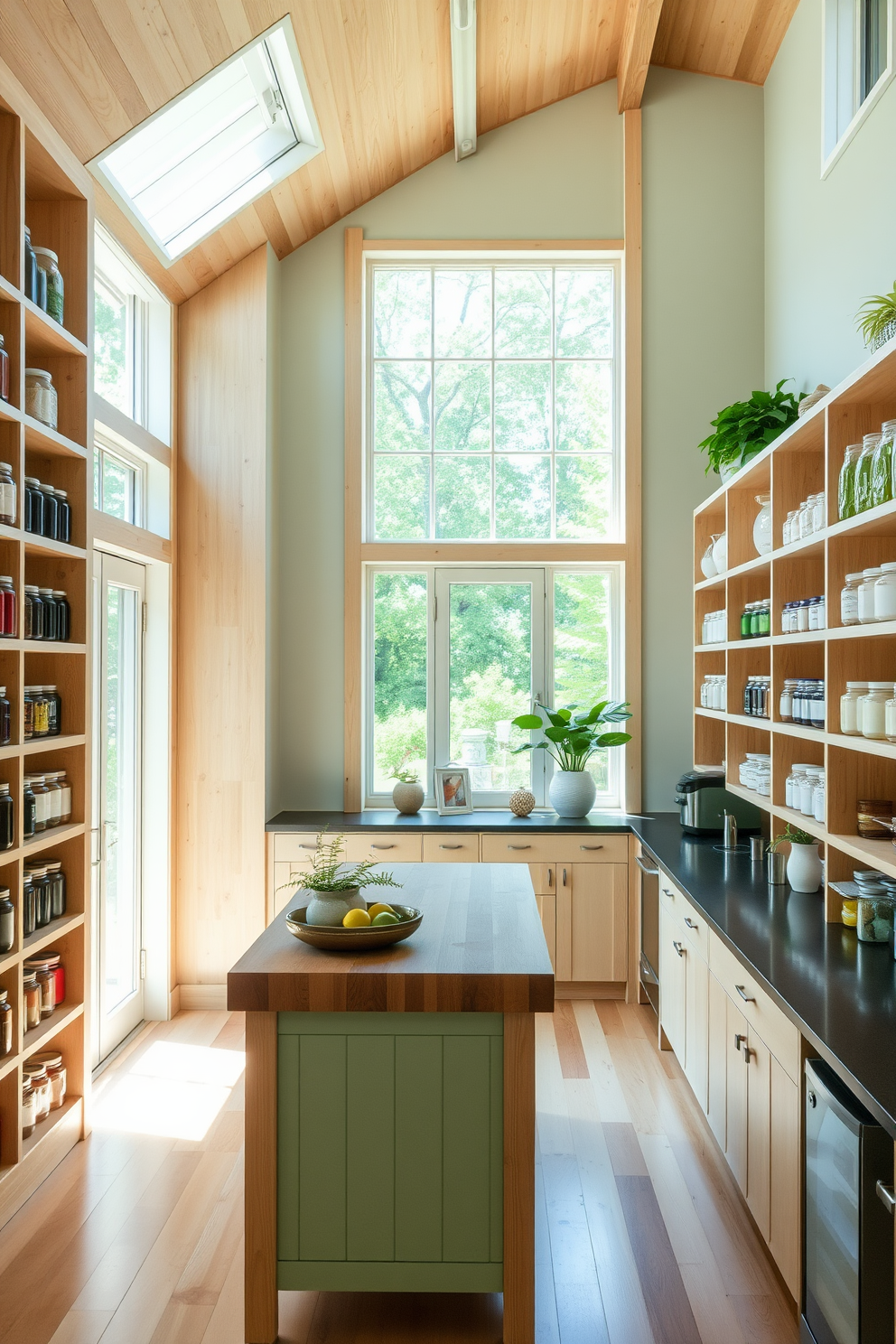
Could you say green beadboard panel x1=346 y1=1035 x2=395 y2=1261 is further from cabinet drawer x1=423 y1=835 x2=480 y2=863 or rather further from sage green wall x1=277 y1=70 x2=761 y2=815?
sage green wall x1=277 y1=70 x2=761 y2=815

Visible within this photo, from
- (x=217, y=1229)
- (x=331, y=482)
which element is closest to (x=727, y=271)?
(x=331, y=482)

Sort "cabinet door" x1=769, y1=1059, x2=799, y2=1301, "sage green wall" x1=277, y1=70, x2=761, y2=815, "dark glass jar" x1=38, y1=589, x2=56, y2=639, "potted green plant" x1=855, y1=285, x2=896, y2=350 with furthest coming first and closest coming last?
"sage green wall" x1=277, y1=70, x2=761, y2=815
"dark glass jar" x1=38, y1=589, x2=56, y2=639
"potted green plant" x1=855, y1=285, x2=896, y2=350
"cabinet door" x1=769, y1=1059, x2=799, y2=1301

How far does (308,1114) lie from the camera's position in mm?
2268

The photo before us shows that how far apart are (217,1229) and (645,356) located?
4.38 meters

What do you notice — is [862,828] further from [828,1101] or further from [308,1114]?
[308,1114]

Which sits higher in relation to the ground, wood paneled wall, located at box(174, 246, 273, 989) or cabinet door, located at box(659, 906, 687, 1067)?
wood paneled wall, located at box(174, 246, 273, 989)

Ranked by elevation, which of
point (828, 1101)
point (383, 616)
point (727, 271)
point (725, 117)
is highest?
point (725, 117)

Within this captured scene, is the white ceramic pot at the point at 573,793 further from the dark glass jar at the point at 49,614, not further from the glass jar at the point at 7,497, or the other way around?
the glass jar at the point at 7,497

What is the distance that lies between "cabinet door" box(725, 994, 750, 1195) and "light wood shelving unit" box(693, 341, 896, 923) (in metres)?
0.46

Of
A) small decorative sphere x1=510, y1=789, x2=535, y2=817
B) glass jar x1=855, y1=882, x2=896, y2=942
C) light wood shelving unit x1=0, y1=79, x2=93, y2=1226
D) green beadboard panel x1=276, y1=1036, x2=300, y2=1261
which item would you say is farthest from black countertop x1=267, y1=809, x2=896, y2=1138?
light wood shelving unit x1=0, y1=79, x2=93, y2=1226

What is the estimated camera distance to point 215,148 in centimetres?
405

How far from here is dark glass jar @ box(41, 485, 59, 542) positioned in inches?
123

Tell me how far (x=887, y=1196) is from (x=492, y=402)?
435 cm

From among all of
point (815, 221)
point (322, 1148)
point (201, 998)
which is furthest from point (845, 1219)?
point (815, 221)
